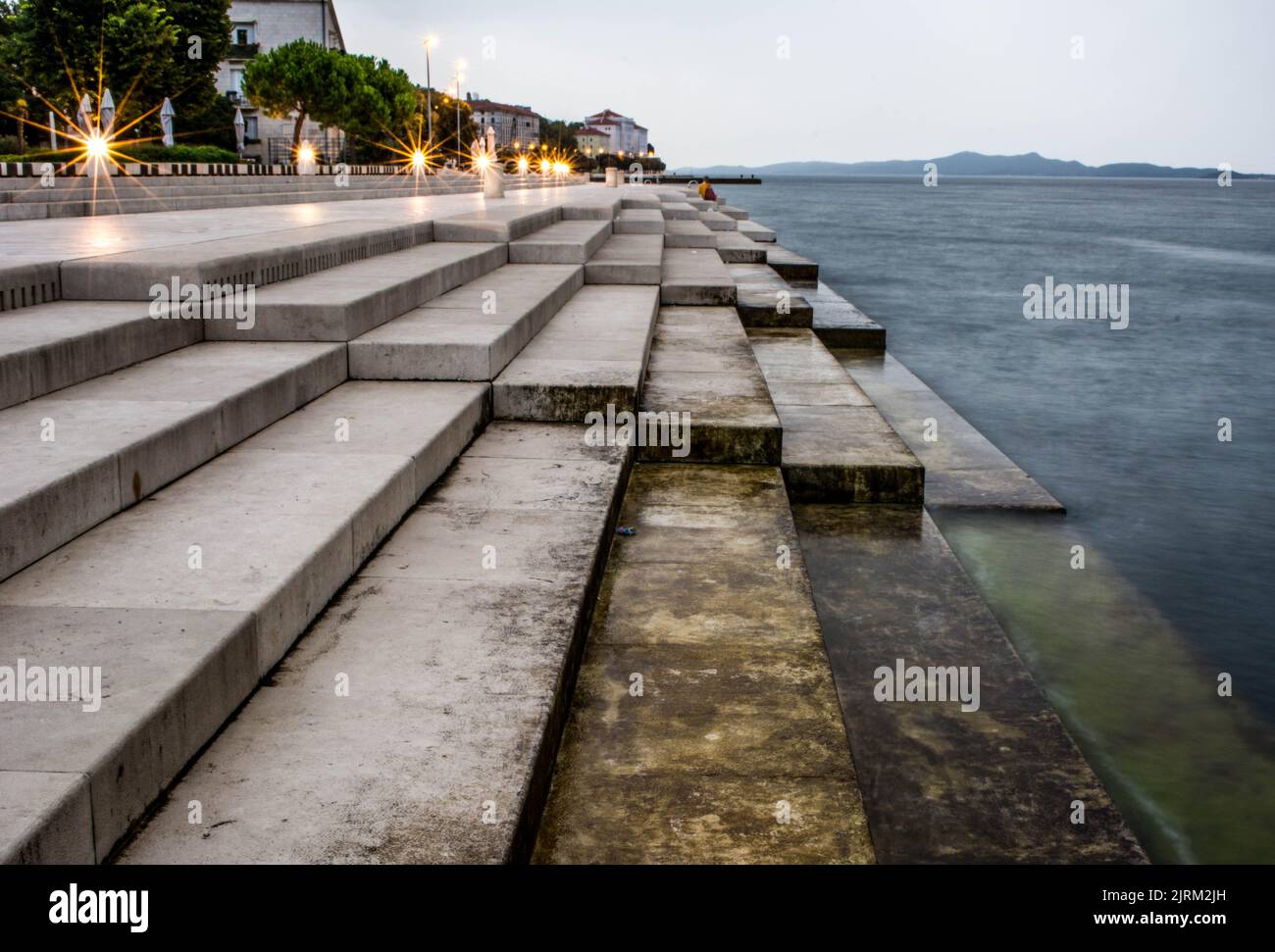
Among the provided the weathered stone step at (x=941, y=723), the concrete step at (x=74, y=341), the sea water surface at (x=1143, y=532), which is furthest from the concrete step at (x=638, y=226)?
the concrete step at (x=74, y=341)

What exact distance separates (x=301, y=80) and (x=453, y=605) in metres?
60.3

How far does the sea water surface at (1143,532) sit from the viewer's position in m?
5.35

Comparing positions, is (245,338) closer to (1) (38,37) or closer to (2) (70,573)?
(2) (70,573)

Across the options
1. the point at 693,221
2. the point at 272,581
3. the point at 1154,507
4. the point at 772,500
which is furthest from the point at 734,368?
the point at 693,221

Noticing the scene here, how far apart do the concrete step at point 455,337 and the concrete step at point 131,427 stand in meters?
0.28

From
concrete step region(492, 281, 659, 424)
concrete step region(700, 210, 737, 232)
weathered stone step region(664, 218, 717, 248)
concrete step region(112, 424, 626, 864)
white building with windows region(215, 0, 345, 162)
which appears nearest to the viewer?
concrete step region(112, 424, 626, 864)

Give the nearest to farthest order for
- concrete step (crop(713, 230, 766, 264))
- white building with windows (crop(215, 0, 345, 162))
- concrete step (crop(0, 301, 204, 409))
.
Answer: concrete step (crop(0, 301, 204, 409)), concrete step (crop(713, 230, 766, 264)), white building with windows (crop(215, 0, 345, 162))

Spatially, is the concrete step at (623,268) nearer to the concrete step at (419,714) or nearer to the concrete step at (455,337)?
the concrete step at (455,337)

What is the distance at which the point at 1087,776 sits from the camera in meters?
4.23

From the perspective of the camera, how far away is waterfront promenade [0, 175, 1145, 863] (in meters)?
2.84

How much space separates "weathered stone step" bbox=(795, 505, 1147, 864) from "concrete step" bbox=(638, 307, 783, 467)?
0.63 metres

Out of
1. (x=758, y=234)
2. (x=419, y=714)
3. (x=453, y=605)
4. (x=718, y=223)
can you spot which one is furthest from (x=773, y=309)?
(x=758, y=234)
